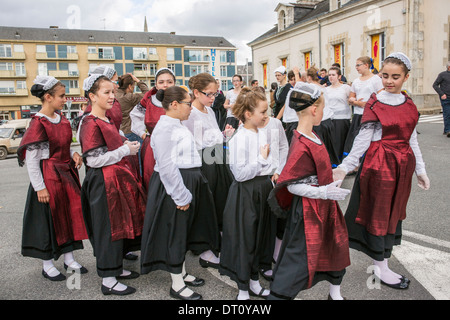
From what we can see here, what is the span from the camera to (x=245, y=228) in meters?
3.03

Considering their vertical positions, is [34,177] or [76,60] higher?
[76,60]

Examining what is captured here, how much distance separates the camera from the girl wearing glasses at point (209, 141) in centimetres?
395

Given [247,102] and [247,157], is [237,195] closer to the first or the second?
[247,157]

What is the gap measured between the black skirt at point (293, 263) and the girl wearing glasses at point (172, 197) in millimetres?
831

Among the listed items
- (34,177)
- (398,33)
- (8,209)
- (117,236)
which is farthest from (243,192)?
(398,33)

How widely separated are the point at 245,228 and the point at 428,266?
6.43 feet

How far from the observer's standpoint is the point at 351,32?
23047 mm

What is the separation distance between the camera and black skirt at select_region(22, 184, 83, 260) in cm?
365

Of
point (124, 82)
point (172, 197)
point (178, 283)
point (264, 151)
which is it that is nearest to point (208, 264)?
point (178, 283)

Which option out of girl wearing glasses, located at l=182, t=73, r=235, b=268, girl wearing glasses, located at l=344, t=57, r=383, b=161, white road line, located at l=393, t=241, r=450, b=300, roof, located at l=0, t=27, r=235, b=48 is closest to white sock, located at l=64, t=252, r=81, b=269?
girl wearing glasses, located at l=182, t=73, r=235, b=268

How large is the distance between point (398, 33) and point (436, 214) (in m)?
17.4

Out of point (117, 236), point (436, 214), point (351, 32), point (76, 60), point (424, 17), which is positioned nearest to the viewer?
point (117, 236)

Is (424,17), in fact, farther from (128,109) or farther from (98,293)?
(98,293)

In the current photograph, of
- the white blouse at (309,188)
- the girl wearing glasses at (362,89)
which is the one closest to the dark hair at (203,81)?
the white blouse at (309,188)
